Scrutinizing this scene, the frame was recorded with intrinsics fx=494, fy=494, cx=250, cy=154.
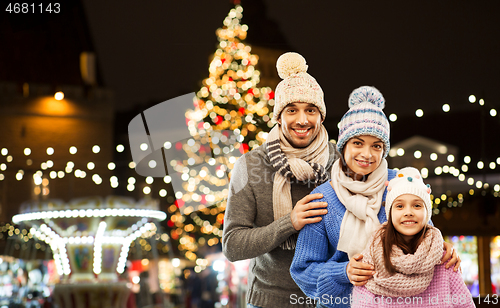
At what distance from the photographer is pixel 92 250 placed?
6344 mm

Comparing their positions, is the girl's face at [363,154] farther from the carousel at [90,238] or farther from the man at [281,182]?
the carousel at [90,238]

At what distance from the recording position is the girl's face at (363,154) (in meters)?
1.84

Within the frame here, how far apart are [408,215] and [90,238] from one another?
5.40 meters

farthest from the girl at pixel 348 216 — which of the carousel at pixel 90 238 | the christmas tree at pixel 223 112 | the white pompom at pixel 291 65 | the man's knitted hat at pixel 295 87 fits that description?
the christmas tree at pixel 223 112

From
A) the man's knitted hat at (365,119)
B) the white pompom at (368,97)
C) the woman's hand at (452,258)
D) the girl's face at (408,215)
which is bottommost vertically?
the woman's hand at (452,258)

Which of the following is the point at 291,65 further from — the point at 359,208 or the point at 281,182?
the point at 359,208

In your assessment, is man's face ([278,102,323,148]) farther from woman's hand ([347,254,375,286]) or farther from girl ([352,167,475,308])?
woman's hand ([347,254,375,286])

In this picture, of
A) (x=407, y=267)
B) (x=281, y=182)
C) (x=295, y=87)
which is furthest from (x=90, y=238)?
(x=407, y=267)

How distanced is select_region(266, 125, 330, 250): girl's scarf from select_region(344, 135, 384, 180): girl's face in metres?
0.24

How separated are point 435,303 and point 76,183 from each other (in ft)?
45.9

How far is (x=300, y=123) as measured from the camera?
2.12 metres

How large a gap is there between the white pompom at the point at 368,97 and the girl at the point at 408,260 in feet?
1.21

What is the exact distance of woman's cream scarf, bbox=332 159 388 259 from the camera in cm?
180

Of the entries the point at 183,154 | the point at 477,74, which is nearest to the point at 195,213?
the point at 183,154
